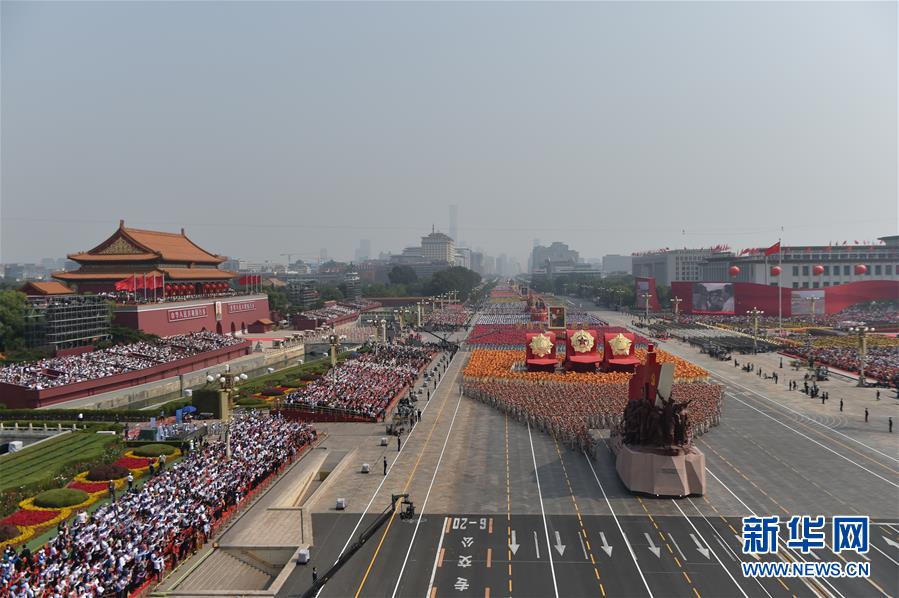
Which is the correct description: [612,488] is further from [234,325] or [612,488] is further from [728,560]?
[234,325]

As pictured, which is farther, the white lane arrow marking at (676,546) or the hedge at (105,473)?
the hedge at (105,473)

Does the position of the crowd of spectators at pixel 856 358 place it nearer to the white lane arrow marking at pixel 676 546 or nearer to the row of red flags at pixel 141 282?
the white lane arrow marking at pixel 676 546

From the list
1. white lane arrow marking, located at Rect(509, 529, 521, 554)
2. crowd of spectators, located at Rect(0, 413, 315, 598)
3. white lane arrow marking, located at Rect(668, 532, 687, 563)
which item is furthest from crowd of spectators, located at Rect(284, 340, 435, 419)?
white lane arrow marking, located at Rect(668, 532, 687, 563)

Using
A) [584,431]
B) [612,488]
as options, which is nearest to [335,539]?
[612,488]

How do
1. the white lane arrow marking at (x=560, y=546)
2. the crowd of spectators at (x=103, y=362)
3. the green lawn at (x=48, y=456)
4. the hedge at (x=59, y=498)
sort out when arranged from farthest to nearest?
1. the crowd of spectators at (x=103, y=362)
2. the green lawn at (x=48, y=456)
3. the hedge at (x=59, y=498)
4. the white lane arrow marking at (x=560, y=546)

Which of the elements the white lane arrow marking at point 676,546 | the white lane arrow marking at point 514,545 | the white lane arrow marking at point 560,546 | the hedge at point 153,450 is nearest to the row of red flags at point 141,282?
the hedge at point 153,450

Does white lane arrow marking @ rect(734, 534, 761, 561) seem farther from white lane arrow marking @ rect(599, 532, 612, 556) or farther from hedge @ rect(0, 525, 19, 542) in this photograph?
hedge @ rect(0, 525, 19, 542)
